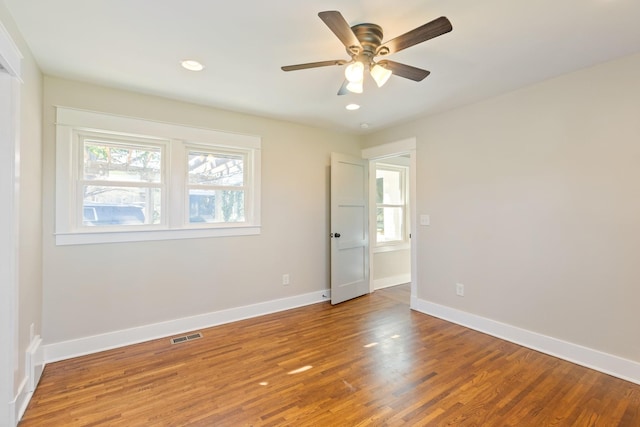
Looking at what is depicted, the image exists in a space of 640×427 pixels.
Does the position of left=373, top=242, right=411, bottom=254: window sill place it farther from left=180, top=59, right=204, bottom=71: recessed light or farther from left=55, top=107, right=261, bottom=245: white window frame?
left=180, top=59, right=204, bottom=71: recessed light

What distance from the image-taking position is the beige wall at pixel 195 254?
103 inches

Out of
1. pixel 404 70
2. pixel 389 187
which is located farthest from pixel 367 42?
pixel 389 187

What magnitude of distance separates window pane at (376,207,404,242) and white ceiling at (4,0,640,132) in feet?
8.17

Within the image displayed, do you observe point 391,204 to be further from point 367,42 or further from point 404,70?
point 367,42

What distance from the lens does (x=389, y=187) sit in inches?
210

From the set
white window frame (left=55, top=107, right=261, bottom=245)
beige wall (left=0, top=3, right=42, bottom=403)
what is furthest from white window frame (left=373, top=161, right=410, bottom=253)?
beige wall (left=0, top=3, right=42, bottom=403)

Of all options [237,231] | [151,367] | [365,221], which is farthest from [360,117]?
[151,367]

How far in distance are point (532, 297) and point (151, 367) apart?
343cm

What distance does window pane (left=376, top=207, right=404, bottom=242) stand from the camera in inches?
204

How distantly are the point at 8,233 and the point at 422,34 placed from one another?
8.52 feet

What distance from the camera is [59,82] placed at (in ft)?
8.54

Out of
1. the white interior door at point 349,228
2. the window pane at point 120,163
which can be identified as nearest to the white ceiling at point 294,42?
the window pane at point 120,163

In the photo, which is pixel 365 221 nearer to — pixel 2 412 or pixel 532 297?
pixel 532 297

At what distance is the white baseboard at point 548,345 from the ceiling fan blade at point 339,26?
2941mm
